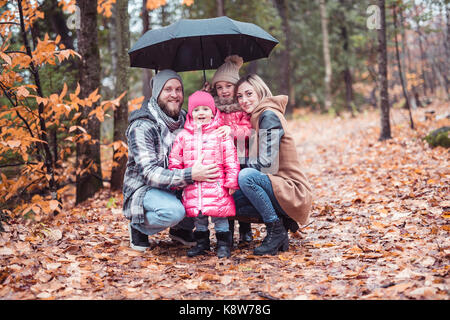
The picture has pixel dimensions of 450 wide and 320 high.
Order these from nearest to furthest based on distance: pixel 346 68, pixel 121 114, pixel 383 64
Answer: pixel 121 114 < pixel 383 64 < pixel 346 68

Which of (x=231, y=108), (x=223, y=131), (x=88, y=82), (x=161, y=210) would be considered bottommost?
(x=161, y=210)

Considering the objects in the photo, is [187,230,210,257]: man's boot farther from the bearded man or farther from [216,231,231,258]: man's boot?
the bearded man

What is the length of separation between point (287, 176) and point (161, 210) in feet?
4.20

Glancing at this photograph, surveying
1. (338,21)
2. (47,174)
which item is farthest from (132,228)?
(338,21)

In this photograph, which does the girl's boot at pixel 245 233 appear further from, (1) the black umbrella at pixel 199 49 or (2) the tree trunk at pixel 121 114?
(2) the tree trunk at pixel 121 114

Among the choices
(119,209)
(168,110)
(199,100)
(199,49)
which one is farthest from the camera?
(119,209)

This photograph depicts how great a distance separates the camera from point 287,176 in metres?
3.78

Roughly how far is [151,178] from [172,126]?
2.05 ft

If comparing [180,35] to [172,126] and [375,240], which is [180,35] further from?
[375,240]

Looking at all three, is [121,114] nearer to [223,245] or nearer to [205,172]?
[205,172]

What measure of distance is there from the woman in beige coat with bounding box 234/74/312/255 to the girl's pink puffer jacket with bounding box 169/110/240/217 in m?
0.16

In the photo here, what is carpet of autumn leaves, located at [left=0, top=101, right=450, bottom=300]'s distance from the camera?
281 cm

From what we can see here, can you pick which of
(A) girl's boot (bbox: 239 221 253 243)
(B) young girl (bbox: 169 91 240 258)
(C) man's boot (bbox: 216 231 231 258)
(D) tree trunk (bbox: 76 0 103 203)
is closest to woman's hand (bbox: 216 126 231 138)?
(B) young girl (bbox: 169 91 240 258)

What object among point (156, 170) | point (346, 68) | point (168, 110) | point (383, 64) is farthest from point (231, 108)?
point (346, 68)
